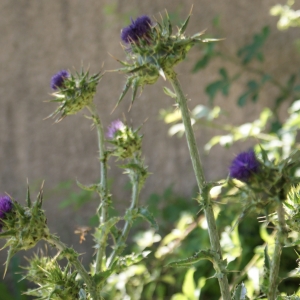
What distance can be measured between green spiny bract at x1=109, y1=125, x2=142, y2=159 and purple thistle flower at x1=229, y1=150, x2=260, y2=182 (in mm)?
467

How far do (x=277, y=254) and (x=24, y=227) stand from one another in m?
0.65

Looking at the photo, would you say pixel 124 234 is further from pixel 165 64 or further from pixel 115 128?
pixel 165 64

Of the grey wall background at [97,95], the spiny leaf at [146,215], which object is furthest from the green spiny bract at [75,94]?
the grey wall background at [97,95]

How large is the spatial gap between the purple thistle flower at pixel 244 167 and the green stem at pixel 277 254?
11 centimetres

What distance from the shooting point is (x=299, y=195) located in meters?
1.36

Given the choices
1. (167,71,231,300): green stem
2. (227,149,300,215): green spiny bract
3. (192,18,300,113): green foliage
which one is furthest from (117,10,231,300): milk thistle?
(192,18,300,113): green foliage

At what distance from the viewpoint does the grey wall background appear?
14.4ft

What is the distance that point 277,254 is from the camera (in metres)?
1.31

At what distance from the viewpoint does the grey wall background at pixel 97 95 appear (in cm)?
438

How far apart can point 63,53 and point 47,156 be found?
96cm

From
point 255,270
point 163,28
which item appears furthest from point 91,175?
point 163,28

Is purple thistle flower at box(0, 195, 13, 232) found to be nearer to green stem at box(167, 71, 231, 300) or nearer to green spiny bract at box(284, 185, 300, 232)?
green stem at box(167, 71, 231, 300)

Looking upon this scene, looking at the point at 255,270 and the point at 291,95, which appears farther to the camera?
the point at 291,95

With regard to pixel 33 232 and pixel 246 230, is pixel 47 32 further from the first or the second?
pixel 33 232
